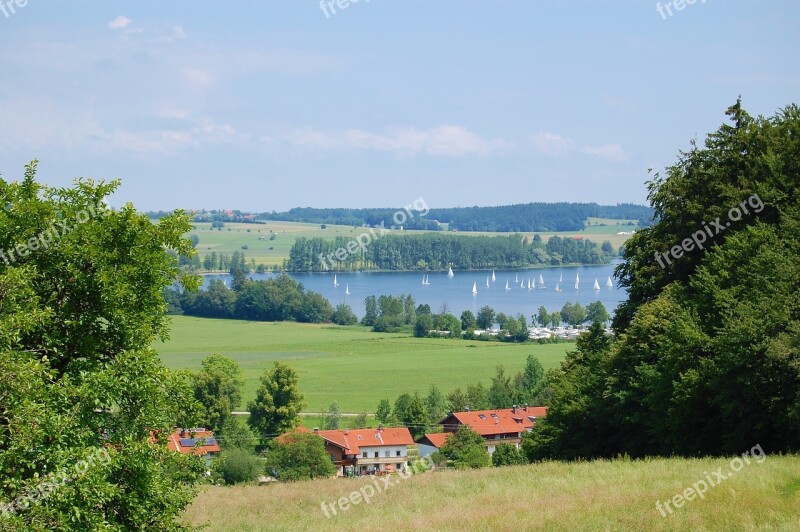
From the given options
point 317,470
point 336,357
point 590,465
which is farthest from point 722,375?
point 336,357

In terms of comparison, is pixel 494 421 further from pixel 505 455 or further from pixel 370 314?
pixel 370 314

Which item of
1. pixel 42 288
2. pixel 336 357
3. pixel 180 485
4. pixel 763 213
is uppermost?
pixel 763 213

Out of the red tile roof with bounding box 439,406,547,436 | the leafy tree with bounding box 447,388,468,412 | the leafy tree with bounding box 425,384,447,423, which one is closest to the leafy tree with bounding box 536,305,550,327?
the leafy tree with bounding box 425,384,447,423

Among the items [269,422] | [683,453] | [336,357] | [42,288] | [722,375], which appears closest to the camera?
[42,288]

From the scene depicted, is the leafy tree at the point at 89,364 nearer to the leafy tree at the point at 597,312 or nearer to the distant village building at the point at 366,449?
the distant village building at the point at 366,449

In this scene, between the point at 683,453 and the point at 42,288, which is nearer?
the point at 42,288

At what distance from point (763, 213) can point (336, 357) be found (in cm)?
7783

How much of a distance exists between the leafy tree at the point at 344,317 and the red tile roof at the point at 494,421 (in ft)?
245

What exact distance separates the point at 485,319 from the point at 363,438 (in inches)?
3233

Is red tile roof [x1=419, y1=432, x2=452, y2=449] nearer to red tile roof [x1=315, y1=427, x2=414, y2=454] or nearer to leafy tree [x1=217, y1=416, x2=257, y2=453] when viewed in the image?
red tile roof [x1=315, y1=427, x2=414, y2=454]

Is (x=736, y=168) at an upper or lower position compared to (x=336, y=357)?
upper

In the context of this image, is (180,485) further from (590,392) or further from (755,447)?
(590,392)

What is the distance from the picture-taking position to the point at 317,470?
49.6 meters

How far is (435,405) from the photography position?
246 ft
